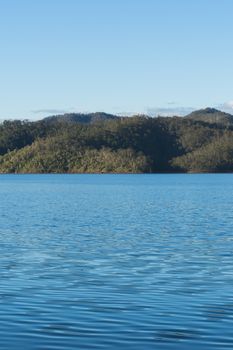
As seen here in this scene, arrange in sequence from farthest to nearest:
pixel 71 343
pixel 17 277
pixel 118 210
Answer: pixel 118 210, pixel 17 277, pixel 71 343

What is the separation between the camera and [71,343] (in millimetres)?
17688

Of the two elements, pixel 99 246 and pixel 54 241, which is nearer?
pixel 99 246

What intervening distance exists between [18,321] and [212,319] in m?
5.23

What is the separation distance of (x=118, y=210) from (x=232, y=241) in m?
31.2

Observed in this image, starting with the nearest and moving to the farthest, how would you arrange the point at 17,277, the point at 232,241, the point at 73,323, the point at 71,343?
the point at 71,343 → the point at 73,323 → the point at 17,277 → the point at 232,241

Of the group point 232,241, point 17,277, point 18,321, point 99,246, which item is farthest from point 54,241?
point 18,321

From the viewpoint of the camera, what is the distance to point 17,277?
88.2 feet

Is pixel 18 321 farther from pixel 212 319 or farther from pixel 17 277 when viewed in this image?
pixel 17 277

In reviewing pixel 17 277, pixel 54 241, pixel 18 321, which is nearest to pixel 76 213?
pixel 54 241

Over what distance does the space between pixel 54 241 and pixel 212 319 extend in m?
21.1

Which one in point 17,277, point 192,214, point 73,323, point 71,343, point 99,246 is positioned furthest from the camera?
point 192,214

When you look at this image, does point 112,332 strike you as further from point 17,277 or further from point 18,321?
point 17,277

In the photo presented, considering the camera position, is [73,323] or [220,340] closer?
[220,340]

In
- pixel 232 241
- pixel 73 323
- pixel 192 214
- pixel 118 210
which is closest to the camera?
pixel 73 323
